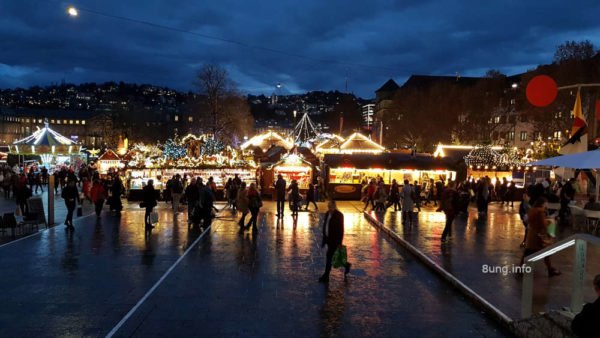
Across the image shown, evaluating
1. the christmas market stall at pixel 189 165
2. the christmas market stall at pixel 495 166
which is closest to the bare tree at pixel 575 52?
the christmas market stall at pixel 495 166

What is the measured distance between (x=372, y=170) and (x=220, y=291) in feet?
77.9

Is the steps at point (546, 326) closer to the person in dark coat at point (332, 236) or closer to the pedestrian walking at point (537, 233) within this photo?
the pedestrian walking at point (537, 233)

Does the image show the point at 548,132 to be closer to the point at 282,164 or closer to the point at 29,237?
the point at 282,164

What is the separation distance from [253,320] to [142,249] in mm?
6358

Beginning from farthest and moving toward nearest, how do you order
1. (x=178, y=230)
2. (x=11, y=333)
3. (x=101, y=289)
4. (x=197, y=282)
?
(x=178, y=230)
(x=197, y=282)
(x=101, y=289)
(x=11, y=333)

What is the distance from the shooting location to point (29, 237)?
14.6 meters

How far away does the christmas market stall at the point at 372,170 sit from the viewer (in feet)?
102

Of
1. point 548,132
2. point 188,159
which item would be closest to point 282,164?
point 188,159

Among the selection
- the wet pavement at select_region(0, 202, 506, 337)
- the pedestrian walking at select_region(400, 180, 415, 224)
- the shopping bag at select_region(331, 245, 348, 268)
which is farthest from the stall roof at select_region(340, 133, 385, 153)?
the shopping bag at select_region(331, 245, 348, 268)

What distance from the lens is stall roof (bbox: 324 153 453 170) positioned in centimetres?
3180

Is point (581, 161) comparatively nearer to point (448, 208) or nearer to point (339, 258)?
point (448, 208)

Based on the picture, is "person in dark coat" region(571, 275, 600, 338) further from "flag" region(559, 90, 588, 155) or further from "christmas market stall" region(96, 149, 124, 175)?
"christmas market stall" region(96, 149, 124, 175)

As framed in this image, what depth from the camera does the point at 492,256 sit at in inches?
477

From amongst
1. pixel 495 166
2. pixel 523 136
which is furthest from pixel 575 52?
pixel 523 136
